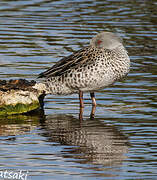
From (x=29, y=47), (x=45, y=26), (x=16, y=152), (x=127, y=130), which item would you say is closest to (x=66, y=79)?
(x=127, y=130)

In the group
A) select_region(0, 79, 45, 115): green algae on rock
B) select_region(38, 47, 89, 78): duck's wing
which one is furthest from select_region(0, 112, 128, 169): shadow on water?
select_region(38, 47, 89, 78): duck's wing

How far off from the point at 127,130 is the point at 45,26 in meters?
10.2

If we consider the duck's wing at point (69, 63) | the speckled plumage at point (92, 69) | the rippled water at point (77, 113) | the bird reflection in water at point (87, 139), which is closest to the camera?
the rippled water at point (77, 113)

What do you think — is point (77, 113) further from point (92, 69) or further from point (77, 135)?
point (77, 135)

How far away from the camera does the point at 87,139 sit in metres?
9.79

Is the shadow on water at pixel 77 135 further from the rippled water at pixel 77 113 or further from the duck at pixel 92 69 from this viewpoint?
the duck at pixel 92 69

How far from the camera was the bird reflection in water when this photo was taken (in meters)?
8.83

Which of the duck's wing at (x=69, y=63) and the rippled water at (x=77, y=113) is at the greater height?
the duck's wing at (x=69, y=63)

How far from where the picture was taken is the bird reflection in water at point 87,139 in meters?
8.83

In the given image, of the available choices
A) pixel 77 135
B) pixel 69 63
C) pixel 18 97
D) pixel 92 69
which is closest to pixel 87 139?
pixel 77 135

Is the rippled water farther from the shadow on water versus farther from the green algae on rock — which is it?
the green algae on rock

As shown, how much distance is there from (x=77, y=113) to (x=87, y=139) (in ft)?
6.07

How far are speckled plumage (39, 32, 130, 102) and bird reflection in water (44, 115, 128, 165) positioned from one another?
0.60 meters

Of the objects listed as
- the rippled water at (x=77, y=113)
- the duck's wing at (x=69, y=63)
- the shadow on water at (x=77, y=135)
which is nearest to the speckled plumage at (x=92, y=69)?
the duck's wing at (x=69, y=63)
